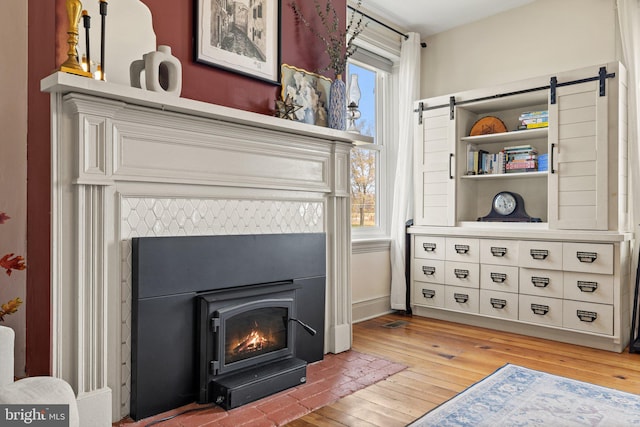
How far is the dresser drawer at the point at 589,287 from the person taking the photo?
3.11 meters

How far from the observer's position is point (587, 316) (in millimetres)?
3184

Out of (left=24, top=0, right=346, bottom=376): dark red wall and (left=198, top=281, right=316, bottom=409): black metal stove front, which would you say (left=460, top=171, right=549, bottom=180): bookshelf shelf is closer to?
(left=198, top=281, right=316, bottom=409): black metal stove front

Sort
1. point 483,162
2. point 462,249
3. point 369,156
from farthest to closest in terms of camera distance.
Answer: point 369,156
point 483,162
point 462,249

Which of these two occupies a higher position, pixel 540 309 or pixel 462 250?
pixel 462 250

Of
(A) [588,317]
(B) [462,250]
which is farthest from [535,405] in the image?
(B) [462,250]

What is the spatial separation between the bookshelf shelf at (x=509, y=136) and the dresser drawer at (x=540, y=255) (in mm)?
862

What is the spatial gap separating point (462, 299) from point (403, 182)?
3.77ft

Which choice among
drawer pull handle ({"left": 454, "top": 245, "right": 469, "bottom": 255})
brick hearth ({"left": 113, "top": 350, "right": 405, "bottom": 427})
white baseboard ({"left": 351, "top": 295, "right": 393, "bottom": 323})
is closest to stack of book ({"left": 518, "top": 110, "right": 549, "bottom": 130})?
drawer pull handle ({"left": 454, "top": 245, "right": 469, "bottom": 255})

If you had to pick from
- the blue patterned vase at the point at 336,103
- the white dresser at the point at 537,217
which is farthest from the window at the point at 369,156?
the blue patterned vase at the point at 336,103

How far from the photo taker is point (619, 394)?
2.33 meters

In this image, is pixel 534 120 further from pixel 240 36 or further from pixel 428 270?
pixel 240 36

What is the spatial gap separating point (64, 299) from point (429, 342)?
7.93ft

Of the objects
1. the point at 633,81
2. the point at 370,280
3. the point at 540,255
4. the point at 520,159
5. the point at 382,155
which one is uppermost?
the point at 633,81

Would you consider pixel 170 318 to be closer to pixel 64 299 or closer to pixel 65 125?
pixel 64 299
